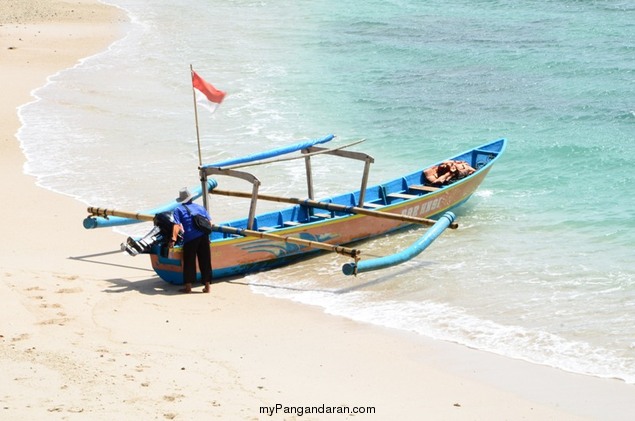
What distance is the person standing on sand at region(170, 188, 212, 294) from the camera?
38.0 ft

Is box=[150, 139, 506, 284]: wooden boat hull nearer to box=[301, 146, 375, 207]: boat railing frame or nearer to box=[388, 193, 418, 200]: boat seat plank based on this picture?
box=[388, 193, 418, 200]: boat seat plank

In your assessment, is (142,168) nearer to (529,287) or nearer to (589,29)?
(529,287)

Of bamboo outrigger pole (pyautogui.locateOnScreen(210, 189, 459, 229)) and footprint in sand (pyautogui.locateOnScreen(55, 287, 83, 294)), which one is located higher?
bamboo outrigger pole (pyautogui.locateOnScreen(210, 189, 459, 229))

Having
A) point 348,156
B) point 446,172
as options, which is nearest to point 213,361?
point 348,156

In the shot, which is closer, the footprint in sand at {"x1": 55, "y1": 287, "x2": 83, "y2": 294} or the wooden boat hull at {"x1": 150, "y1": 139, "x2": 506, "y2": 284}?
the footprint in sand at {"x1": 55, "y1": 287, "x2": 83, "y2": 294}

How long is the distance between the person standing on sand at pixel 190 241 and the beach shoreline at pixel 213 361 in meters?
0.26

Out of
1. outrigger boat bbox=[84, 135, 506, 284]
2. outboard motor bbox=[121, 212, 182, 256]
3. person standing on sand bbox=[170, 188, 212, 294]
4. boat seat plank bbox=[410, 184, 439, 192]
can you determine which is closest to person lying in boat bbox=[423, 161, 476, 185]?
outrigger boat bbox=[84, 135, 506, 284]

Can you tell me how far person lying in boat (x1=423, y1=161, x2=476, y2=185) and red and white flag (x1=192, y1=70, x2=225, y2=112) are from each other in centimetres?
437

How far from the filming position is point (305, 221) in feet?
46.3

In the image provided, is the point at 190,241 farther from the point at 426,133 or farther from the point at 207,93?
the point at 426,133

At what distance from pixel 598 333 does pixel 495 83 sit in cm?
1666

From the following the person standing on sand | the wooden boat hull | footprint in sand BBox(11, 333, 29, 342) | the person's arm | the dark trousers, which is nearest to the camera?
footprint in sand BBox(11, 333, 29, 342)

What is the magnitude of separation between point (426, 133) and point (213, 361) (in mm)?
12894

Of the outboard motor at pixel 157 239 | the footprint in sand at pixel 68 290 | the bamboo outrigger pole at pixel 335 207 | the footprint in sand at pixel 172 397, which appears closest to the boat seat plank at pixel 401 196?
the bamboo outrigger pole at pixel 335 207
